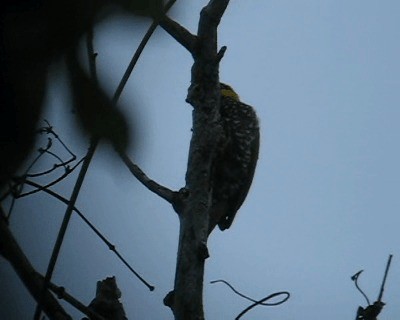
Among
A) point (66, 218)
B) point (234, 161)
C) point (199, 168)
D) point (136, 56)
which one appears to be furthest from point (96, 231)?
point (234, 161)

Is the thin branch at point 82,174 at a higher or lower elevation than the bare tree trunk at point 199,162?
lower

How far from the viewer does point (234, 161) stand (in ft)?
14.9

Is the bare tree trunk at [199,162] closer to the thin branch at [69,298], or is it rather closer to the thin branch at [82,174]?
the thin branch at [69,298]

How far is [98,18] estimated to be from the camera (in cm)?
104

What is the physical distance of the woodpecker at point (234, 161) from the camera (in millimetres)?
4477

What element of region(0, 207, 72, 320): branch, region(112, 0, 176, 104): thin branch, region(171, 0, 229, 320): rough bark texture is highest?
region(171, 0, 229, 320): rough bark texture

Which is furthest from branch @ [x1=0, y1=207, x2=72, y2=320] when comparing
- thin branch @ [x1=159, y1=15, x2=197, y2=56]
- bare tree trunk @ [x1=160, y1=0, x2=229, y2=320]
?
thin branch @ [x1=159, y1=15, x2=197, y2=56]

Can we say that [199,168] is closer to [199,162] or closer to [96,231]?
[199,162]

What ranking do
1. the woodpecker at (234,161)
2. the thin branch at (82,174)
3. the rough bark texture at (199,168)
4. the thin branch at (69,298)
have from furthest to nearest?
the woodpecker at (234,161)
the rough bark texture at (199,168)
the thin branch at (69,298)
the thin branch at (82,174)

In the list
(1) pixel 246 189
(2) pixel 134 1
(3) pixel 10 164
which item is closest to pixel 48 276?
(3) pixel 10 164

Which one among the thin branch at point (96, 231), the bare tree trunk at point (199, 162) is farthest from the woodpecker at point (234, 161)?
the thin branch at point (96, 231)

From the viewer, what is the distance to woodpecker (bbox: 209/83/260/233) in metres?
4.48

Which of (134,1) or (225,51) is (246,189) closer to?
(225,51)

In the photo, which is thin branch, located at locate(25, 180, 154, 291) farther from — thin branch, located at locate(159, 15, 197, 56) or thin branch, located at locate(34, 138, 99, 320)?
thin branch, located at locate(159, 15, 197, 56)
